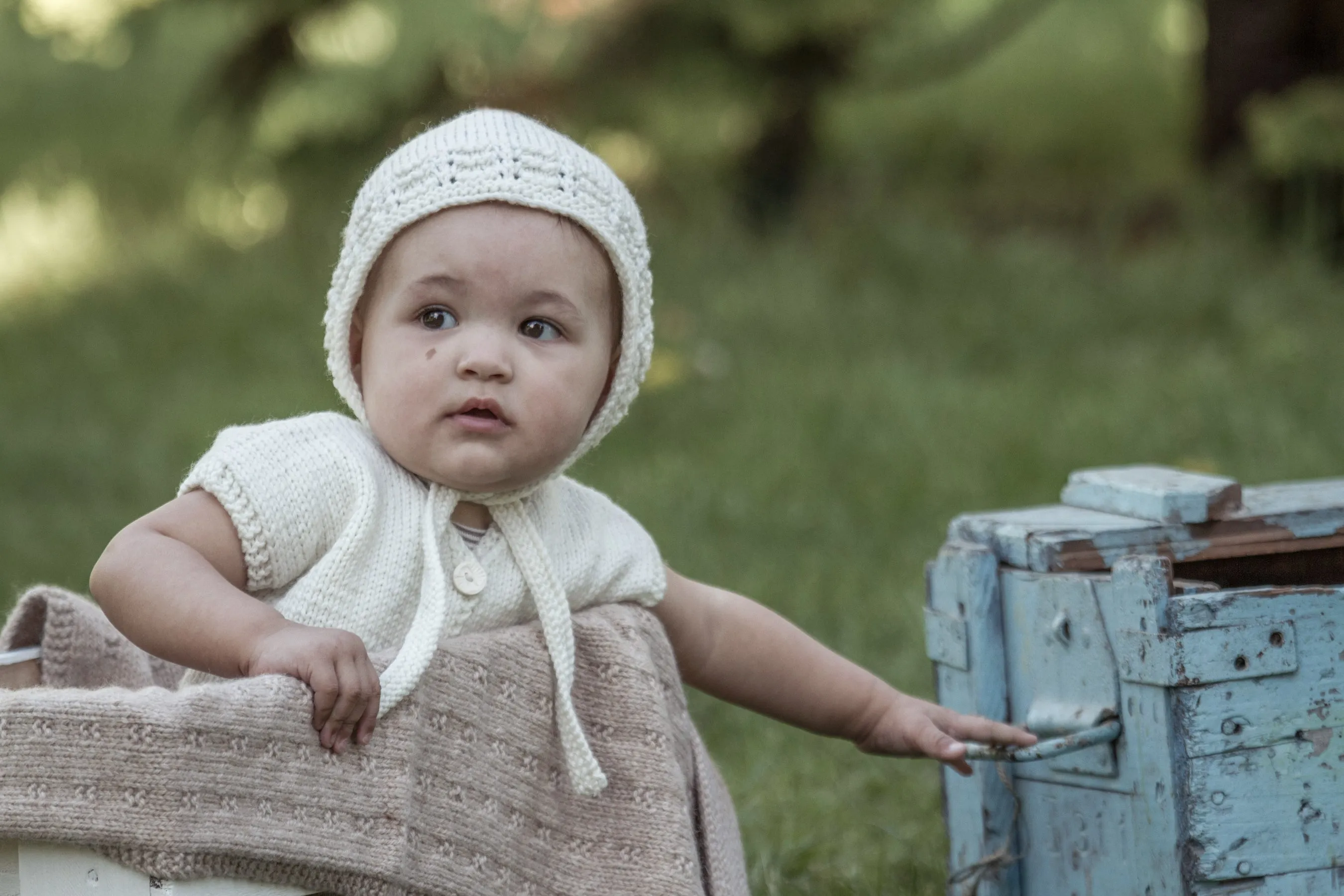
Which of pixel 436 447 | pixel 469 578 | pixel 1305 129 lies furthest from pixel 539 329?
pixel 1305 129

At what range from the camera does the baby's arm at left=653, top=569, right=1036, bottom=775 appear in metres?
2.11

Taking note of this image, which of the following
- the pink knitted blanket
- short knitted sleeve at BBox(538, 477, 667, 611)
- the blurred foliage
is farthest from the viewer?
the blurred foliage

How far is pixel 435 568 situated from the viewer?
5.84 feet

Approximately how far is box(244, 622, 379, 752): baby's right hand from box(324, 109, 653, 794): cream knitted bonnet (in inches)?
4.6

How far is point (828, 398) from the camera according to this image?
5102mm

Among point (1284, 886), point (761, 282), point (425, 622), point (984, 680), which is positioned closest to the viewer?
point (425, 622)

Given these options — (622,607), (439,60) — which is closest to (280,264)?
(439,60)

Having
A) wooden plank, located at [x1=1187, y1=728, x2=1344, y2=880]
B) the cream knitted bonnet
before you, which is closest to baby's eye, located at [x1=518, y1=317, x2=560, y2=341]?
the cream knitted bonnet

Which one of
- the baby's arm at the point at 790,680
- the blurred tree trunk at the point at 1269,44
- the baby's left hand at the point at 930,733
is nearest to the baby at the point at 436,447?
the baby's arm at the point at 790,680

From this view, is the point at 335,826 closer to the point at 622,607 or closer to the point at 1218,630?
the point at 622,607

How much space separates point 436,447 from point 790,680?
0.61 meters

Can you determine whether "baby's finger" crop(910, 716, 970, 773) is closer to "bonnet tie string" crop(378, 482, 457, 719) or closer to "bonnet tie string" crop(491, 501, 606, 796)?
"bonnet tie string" crop(491, 501, 606, 796)

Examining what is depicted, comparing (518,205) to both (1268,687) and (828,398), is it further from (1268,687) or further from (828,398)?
(828,398)

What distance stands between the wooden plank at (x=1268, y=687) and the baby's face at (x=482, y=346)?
744 millimetres
